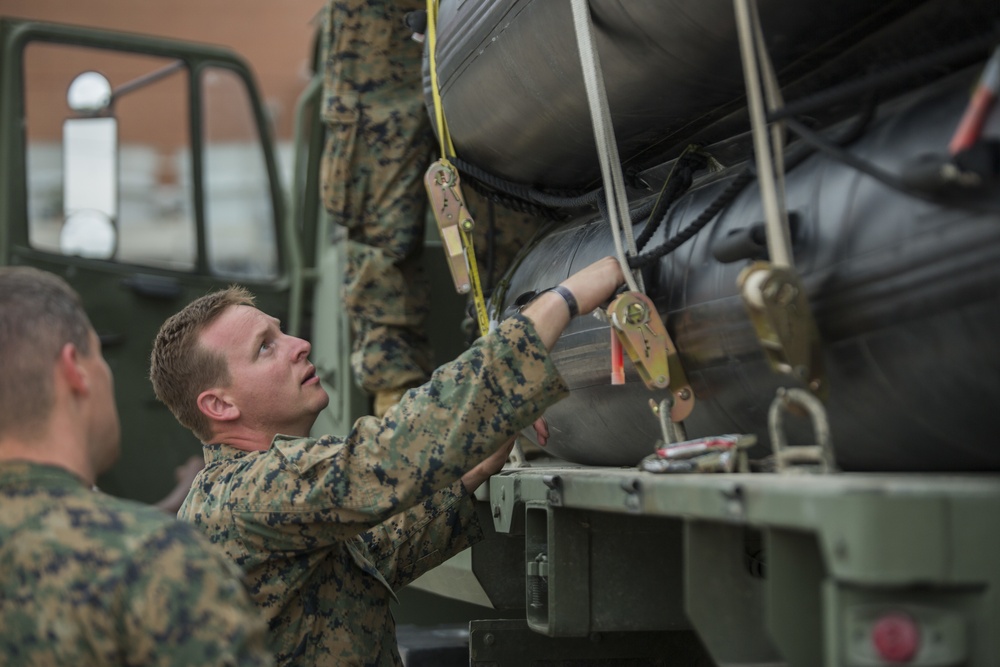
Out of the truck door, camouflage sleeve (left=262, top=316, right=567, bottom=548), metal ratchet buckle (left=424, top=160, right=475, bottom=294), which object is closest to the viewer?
camouflage sleeve (left=262, top=316, right=567, bottom=548)

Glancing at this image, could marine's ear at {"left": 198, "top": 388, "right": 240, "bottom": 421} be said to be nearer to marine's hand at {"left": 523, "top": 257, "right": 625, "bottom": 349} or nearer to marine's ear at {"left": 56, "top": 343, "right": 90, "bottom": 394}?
marine's hand at {"left": 523, "top": 257, "right": 625, "bottom": 349}

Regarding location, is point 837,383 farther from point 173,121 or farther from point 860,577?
point 173,121

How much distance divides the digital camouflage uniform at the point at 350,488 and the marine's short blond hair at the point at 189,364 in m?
0.08

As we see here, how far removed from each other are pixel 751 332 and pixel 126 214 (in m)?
3.87

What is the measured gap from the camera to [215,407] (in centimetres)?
234

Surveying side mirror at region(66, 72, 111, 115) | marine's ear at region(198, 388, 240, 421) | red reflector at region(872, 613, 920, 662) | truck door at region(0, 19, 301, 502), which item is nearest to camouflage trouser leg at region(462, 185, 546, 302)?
marine's ear at region(198, 388, 240, 421)

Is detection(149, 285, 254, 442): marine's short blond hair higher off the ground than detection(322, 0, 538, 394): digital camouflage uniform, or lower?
lower

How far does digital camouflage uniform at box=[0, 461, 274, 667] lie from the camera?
1401mm

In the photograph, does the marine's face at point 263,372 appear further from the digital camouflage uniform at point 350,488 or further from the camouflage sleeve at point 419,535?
the camouflage sleeve at point 419,535

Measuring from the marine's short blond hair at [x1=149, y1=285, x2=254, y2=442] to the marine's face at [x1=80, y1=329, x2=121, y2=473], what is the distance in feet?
2.44

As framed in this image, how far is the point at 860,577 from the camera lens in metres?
1.20

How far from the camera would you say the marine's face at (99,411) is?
1.55m

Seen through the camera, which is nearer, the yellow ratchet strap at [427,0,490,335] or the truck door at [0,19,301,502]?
the yellow ratchet strap at [427,0,490,335]

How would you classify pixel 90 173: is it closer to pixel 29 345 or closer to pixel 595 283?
pixel 595 283
